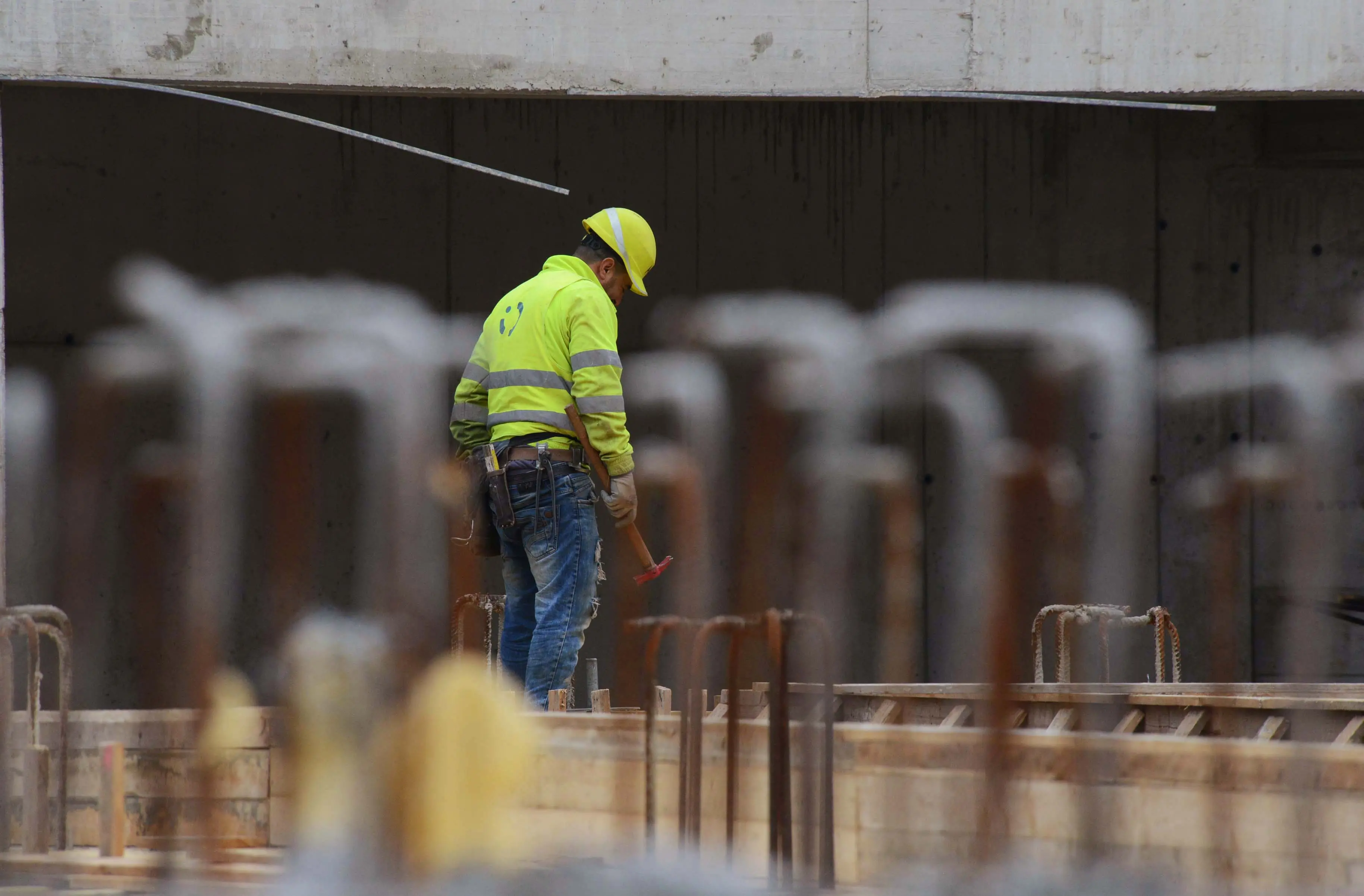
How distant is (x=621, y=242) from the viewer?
18.5 feet

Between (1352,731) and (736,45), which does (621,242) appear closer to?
(736,45)

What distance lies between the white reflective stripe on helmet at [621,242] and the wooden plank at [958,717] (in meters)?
2.01

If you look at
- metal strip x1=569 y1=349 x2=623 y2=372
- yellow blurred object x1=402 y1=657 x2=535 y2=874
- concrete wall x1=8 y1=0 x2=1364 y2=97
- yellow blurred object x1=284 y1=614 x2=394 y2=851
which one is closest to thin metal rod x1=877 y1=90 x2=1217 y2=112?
concrete wall x1=8 y1=0 x2=1364 y2=97

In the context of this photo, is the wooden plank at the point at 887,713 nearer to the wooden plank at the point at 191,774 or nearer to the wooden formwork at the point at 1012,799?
the wooden formwork at the point at 1012,799

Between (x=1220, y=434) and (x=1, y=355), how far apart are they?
20.9 feet

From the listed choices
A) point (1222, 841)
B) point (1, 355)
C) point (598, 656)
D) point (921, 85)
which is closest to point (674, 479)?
point (598, 656)

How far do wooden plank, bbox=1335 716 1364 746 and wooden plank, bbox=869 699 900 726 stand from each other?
62.9 inches

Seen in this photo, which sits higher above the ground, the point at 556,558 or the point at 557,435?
the point at 557,435

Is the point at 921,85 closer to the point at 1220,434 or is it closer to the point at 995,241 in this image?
the point at 995,241

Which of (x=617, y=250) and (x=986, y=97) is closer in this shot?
(x=617, y=250)

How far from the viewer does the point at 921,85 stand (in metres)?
6.81

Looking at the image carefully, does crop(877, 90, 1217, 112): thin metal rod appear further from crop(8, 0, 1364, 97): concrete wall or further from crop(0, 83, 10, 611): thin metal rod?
crop(0, 83, 10, 611): thin metal rod

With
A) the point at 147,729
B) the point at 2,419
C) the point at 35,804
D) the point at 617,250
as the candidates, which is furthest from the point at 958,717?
the point at 2,419

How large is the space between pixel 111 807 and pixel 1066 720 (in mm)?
3274
